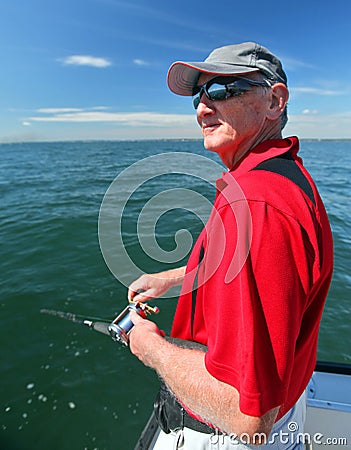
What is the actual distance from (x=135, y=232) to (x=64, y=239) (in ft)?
7.79

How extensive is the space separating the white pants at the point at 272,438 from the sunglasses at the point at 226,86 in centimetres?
185

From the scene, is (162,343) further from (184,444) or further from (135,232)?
(135,232)

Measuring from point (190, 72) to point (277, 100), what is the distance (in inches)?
24.2

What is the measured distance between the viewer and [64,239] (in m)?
9.38

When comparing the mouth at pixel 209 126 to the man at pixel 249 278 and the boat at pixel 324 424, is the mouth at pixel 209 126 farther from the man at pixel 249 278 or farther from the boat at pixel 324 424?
the boat at pixel 324 424

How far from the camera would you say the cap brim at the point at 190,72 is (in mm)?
1509

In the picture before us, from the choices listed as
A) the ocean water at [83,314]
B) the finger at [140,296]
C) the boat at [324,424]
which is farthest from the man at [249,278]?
the boat at [324,424]

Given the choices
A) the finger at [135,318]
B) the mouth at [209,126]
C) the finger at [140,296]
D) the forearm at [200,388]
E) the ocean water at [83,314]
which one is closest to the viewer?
the forearm at [200,388]

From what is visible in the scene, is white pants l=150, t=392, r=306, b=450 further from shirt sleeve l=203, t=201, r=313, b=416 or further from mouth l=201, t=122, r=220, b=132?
mouth l=201, t=122, r=220, b=132

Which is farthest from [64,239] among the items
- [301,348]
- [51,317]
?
[301,348]

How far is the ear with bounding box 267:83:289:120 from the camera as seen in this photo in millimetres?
1539

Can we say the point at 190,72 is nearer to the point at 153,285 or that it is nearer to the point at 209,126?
the point at 209,126

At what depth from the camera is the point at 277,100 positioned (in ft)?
5.16

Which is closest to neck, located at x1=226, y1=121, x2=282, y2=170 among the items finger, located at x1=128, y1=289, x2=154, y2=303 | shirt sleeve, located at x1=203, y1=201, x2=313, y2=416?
shirt sleeve, located at x1=203, y1=201, x2=313, y2=416
